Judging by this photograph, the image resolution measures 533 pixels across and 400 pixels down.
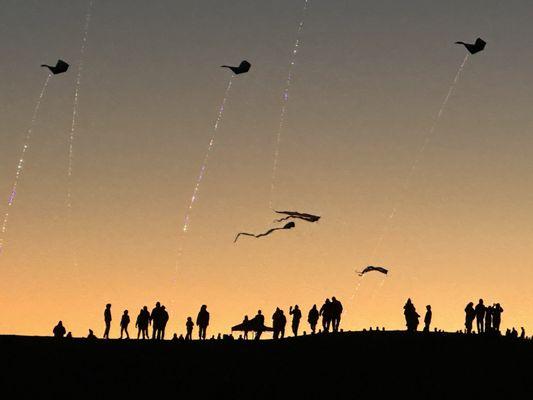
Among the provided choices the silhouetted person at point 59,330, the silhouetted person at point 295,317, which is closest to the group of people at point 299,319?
the silhouetted person at point 295,317

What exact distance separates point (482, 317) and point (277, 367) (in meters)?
12.4

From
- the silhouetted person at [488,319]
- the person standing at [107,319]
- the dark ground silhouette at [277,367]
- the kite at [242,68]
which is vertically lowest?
the dark ground silhouette at [277,367]

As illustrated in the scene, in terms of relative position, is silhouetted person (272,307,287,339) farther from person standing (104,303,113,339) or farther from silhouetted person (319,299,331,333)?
person standing (104,303,113,339)

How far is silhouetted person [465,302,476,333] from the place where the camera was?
201ft

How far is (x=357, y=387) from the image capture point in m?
50.2

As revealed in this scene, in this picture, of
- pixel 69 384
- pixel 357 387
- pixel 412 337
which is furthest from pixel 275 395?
pixel 412 337

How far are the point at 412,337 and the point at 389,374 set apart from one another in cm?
681

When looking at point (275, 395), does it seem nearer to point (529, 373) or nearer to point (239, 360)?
point (239, 360)

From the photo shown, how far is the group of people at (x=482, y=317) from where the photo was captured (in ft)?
200

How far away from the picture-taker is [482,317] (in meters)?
60.7

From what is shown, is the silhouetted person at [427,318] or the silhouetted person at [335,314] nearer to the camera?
the silhouetted person at [335,314]

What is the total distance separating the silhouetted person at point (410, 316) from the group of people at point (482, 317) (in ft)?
8.78

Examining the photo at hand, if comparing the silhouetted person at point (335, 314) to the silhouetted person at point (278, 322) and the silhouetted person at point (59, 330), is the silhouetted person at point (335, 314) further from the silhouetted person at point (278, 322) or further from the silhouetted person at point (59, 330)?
the silhouetted person at point (59, 330)

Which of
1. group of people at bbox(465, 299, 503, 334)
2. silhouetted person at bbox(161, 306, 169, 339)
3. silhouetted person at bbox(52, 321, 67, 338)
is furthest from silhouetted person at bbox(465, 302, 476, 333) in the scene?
silhouetted person at bbox(52, 321, 67, 338)
